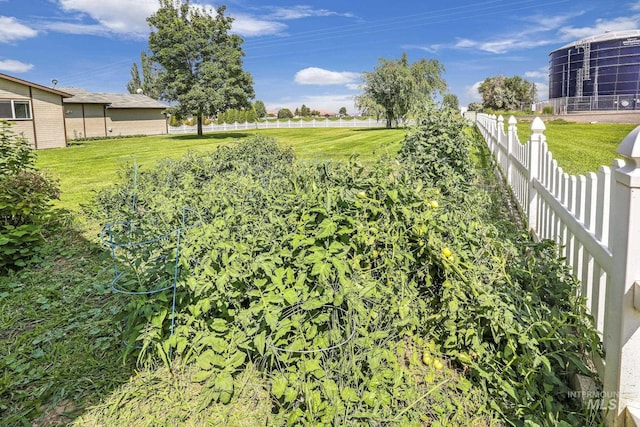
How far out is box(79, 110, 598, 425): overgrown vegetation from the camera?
1.83 metres

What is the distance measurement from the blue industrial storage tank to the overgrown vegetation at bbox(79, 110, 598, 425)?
52155mm

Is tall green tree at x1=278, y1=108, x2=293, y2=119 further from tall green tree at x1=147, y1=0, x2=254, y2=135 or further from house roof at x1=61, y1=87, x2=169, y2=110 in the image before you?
tall green tree at x1=147, y1=0, x2=254, y2=135

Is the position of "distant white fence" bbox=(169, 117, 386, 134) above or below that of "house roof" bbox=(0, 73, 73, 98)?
below

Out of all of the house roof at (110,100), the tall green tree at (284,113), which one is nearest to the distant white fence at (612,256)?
the house roof at (110,100)

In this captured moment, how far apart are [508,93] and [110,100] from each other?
45.6 metres

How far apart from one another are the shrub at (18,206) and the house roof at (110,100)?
25255 mm

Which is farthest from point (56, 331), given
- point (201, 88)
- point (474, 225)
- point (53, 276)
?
point (201, 88)

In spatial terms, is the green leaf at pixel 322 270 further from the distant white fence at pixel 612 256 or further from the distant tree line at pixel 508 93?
the distant tree line at pixel 508 93

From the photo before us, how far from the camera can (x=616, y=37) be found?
45.6 m

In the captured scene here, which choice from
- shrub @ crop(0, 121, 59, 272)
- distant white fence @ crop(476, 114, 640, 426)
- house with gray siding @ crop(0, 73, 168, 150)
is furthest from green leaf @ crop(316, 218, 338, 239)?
house with gray siding @ crop(0, 73, 168, 150)

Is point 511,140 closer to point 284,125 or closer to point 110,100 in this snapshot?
point 110,100

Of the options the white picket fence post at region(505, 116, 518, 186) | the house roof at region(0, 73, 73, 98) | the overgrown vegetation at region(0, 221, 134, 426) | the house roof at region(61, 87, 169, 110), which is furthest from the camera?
the house roof at region(61, 87, 169, 110)

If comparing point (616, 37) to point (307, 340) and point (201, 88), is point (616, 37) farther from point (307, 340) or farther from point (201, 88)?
point (307, 340)

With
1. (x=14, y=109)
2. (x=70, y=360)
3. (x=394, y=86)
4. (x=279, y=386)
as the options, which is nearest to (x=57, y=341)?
(x=70, y=360)
